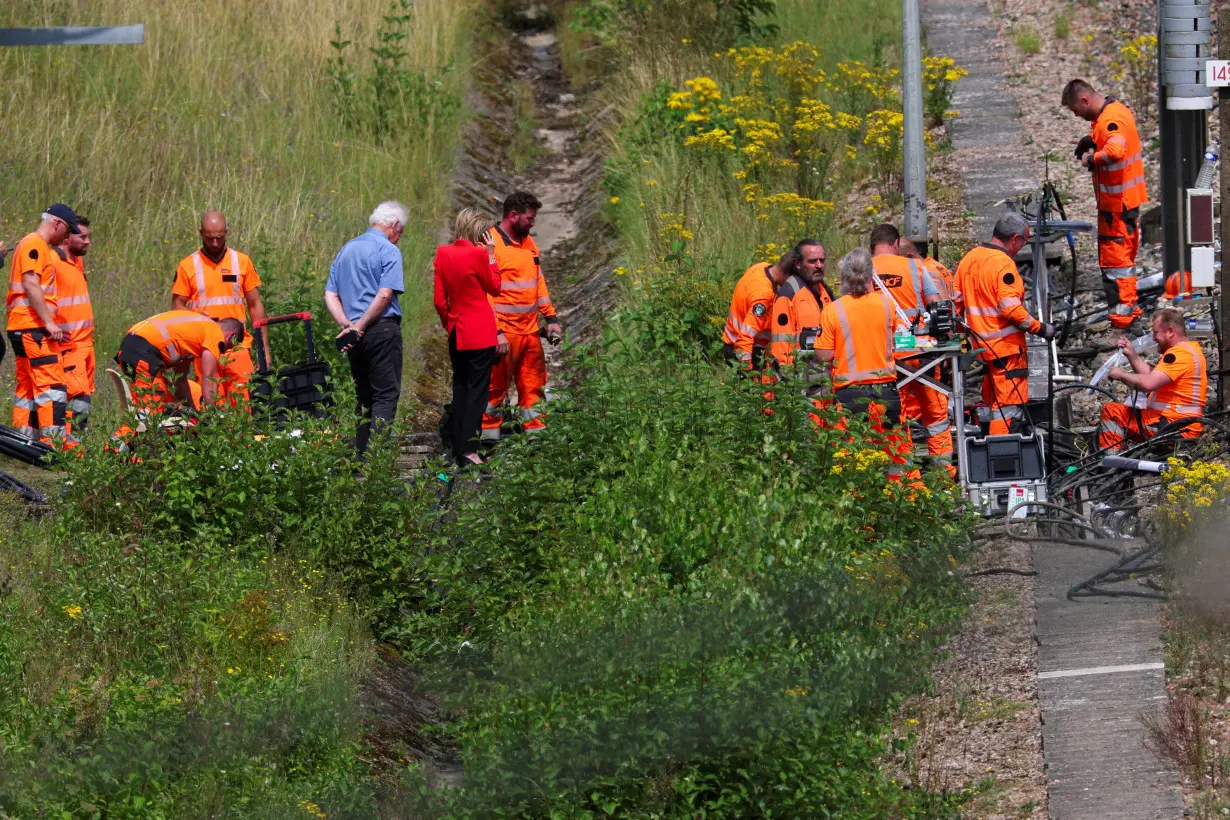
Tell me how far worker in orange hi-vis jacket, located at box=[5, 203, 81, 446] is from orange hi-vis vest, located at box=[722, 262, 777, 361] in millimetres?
4269

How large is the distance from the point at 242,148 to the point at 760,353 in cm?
833

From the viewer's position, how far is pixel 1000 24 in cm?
2028

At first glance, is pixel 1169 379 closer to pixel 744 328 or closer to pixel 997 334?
pixel 997 334

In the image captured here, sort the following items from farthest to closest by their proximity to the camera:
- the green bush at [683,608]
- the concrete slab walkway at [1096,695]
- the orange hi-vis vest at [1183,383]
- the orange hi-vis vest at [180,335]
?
1. the orange hi-vis vest at [1183,383]
2. the orange hi-vis vest at [180,335]
3. the green bush at [683,608]
4. the concrete slab walkway at [1096,695]

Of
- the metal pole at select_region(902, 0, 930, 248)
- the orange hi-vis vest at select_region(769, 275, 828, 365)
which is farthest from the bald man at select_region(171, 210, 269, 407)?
the metal pole at select_region(902, 0, 930, 248)

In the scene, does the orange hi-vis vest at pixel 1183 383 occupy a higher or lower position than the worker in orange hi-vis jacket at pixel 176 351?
lower

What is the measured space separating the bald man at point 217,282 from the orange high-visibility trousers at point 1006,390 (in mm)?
4628

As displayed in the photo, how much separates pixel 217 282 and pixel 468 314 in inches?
71.2

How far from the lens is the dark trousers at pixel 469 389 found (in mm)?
11047

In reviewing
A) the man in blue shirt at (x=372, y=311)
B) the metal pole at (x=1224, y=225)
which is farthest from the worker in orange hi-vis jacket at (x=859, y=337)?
the man in blue shirt at (x=372, y=311)

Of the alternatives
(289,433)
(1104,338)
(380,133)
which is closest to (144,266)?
(380,133)

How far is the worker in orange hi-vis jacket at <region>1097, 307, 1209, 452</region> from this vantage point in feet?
33.6

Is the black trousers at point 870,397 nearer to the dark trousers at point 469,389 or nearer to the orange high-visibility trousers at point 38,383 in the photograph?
the dark trousers at point 469,389

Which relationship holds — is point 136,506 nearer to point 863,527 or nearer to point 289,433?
point 289,433
